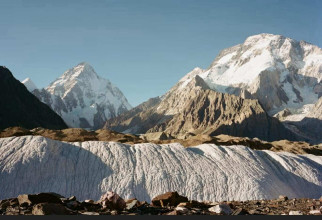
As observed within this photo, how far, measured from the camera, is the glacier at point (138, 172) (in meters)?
34.8

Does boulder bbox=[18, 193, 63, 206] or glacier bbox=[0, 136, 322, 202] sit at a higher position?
glacier bbox=[0, 136, 322, 202]

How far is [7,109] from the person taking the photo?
575 feet

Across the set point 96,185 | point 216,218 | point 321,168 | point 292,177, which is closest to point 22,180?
point 96,185

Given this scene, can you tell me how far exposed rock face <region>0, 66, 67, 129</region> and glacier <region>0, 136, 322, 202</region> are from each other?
439ft

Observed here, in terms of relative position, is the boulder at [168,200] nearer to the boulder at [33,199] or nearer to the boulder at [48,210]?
the boulder at [33,199]

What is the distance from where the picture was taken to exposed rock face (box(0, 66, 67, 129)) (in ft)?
561

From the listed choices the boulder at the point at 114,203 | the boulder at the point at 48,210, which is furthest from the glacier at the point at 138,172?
the boulder at the point at 48,210

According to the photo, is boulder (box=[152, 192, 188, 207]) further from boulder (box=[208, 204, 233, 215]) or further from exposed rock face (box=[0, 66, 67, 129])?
exposed rock face (box=[0, 66, 67, 129])

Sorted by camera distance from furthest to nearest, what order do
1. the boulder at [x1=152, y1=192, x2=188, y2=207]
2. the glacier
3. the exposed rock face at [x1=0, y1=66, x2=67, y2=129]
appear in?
1. the exposed rock face at [x1=0, y1=66, x2=67, y2=129]
2. the glacier
3. the boulder at [x1=152, y1=192, x2=188, y2=207]

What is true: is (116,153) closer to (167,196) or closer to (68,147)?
(68,147)

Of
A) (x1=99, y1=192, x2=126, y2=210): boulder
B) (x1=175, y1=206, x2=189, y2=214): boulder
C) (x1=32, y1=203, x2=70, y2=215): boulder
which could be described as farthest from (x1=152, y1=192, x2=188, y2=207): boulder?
(x1=32, y1=203, x2=70, y2=215): boulder

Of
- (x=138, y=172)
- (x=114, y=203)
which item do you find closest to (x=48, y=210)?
(x=114, y=203)

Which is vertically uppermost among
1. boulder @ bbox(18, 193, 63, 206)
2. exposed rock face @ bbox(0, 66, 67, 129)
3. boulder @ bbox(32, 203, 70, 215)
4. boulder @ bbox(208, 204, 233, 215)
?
exposed rock face @ bbox(0, 66, 67, 129)

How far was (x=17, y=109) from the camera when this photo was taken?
18050cm
